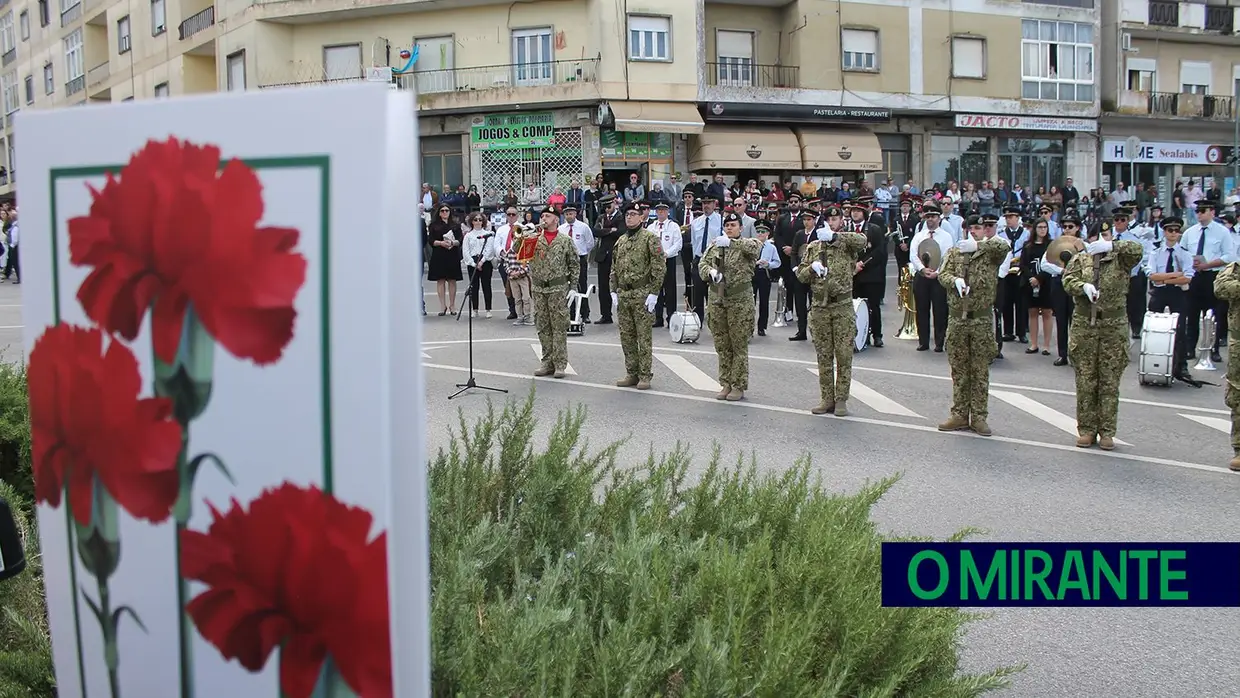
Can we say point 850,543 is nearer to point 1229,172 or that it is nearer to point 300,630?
point 300,630

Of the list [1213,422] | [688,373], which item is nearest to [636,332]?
[688,373]

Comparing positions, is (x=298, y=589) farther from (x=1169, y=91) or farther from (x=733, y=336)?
(x=1169, y=91)

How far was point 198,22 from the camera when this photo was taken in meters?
39.7

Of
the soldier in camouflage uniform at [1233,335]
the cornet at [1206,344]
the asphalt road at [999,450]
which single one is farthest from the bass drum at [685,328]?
the soldier in camouflage uniform at [1233,335]

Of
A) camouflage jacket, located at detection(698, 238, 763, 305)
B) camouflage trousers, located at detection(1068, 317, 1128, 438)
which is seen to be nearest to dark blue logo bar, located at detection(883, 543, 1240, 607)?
camouflage trousers, located at detection(1068, 317, 1128, 438)

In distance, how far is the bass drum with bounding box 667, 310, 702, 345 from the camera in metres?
16.3

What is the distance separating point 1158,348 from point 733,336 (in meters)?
4.87

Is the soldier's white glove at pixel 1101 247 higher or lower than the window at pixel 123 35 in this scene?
lower

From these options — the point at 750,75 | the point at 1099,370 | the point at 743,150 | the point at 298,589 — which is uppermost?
the point at 750,75

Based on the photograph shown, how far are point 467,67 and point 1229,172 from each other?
98.0 ft

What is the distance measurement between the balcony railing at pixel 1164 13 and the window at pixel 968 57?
8.11 meters

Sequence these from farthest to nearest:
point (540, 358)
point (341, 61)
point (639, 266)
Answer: point (341, 61) → point (540, 358) → point (639, 266)

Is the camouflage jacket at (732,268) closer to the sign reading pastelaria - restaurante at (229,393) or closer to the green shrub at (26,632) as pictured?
the green shrub at (26,632)

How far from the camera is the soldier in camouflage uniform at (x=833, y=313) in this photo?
11.7 m
